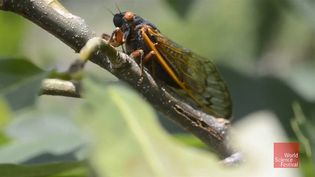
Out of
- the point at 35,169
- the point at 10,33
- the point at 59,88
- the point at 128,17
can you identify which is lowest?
the point at 35,169

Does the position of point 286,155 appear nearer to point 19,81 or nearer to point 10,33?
point 19,81

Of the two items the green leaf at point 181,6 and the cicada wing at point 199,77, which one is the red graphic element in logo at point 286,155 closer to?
the cicada wing at point 199,77

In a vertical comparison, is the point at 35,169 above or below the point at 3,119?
below

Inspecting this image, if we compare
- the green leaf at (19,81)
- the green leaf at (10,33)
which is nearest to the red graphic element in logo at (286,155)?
the green leaf at (19,81)

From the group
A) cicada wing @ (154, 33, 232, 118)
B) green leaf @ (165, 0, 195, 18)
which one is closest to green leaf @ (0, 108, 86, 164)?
cicada wing @ (154, 33, 232, 118)

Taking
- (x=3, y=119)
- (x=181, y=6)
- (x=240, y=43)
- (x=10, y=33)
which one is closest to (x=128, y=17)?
(x=3, y=119)

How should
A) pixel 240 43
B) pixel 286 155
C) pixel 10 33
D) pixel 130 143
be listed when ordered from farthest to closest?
1. pixel 240 43
2. pixel 10 33
3. pixel 286 155
4. pixel 130 143

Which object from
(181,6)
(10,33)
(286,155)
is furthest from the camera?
(10,33)
